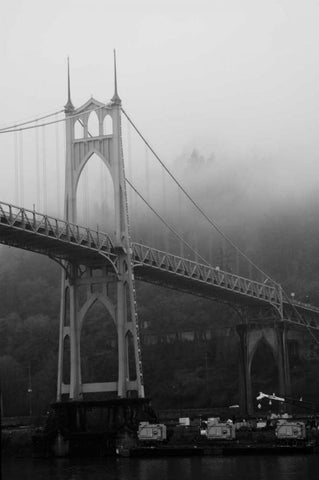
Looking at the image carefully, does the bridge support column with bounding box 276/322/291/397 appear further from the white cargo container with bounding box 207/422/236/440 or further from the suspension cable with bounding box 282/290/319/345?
the white cargo container with bounding box 207/422/236/440

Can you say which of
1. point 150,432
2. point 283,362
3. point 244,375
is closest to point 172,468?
point 150,432

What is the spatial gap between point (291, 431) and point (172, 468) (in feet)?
48.5

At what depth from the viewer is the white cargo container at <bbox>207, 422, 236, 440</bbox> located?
95.4 m

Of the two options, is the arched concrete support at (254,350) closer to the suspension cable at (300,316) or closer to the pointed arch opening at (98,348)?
the suspension cable at (300,316)

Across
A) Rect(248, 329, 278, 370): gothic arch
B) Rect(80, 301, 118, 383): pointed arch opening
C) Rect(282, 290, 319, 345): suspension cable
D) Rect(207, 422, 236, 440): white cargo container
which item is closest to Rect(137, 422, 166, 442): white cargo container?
Rect(207, 422, 236, 440): white cargo container

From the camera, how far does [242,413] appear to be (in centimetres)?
13450

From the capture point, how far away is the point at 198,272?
118 m

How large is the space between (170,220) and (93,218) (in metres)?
24.1

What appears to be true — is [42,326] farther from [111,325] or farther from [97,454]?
[97,454]

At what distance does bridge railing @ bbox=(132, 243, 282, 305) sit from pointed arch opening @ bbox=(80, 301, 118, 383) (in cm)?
2048

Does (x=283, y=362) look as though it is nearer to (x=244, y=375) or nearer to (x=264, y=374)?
(x=244, y=375)

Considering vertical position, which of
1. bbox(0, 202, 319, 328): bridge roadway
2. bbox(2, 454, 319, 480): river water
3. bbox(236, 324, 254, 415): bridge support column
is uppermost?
bbox(0, 202, 319, 328): bridge roadway

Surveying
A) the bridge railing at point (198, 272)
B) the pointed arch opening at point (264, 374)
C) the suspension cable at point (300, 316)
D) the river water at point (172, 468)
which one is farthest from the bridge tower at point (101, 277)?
the pointed arch opening at point (264, 374)

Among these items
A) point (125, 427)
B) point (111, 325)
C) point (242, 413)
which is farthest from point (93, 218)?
point (125, 427)
